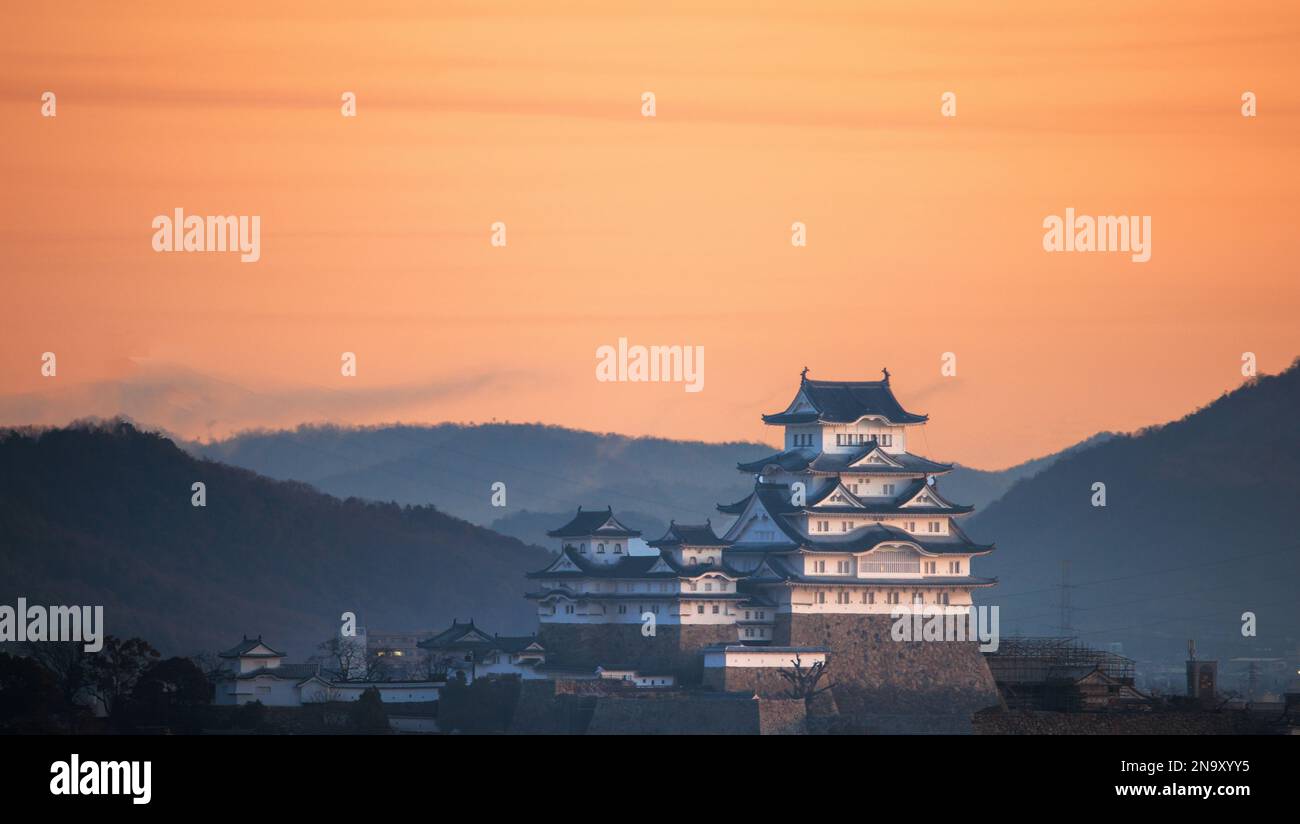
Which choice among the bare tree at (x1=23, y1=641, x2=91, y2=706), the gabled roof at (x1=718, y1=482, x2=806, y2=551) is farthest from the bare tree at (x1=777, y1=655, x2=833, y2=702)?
the bare tree at (x1=23, y1=641, x2=91, y2=706)

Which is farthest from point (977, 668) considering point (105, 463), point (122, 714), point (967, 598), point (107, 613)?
point (105, 463)

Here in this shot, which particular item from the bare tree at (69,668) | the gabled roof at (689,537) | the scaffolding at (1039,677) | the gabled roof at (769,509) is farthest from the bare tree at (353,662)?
the scaffolding at (1039,677)

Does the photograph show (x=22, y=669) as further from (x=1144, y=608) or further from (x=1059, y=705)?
(x=1144, y=608)

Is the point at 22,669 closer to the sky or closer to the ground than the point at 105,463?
closer to the ground

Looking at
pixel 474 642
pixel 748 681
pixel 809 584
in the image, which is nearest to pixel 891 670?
pixel 809 584

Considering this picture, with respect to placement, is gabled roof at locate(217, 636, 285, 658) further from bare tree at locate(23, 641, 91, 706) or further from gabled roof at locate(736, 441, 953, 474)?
gabled roof at locate(736, 441, 953, 474)

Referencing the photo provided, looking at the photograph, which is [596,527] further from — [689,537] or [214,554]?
[214,554]
